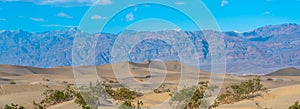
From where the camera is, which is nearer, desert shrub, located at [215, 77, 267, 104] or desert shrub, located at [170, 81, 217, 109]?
desert shrub, located at [170, 81, 217, 109]

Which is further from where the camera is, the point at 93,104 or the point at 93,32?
the point at 93,104

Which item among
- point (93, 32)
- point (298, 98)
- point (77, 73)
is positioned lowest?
point (298, 98)

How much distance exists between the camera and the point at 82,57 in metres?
22.5

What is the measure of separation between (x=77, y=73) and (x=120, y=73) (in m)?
5.49

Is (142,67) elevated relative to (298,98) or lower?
elevated

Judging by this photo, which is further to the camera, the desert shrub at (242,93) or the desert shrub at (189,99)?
the desert shrub at (242,93)

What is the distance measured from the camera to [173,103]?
109 ft

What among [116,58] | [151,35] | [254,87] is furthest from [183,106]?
[254,87]

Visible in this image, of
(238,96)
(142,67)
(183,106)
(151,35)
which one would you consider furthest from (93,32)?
(142,67)

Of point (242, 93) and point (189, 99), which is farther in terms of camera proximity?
point (242, 93)

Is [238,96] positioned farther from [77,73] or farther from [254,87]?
[77,73]

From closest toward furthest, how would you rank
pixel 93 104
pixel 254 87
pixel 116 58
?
pixel 116 58
pixel 93 104
pixel 254 87

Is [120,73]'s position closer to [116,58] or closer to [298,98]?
[116,58]

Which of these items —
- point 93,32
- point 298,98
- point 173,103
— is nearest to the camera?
point 93,32
